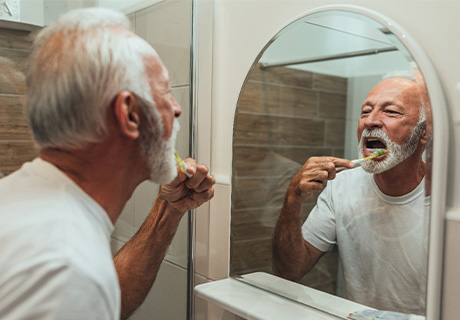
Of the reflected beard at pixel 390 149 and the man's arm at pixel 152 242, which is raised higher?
the reflected beard at pixel 390 149

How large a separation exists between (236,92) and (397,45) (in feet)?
1.55

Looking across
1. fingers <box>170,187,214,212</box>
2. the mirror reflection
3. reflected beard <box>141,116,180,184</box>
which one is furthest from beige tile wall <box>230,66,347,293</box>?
reflected beard <box>141,116,180,184</box>

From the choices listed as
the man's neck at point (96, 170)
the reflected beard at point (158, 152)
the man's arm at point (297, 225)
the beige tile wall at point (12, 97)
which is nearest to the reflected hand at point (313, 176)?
the man's arm at point (297, 225)

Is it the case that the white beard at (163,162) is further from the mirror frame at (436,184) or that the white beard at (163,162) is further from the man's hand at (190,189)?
the mirror frame at (436,184)

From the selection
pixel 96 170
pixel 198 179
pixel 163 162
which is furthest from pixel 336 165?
pixel 96 170

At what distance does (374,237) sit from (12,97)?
0.80 m

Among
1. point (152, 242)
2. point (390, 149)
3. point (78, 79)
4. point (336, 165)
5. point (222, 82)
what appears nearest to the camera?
point (78, 79)

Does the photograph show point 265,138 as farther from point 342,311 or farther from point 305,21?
point 342,311

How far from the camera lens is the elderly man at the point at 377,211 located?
0.88 metres

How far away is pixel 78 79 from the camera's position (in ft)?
2.21

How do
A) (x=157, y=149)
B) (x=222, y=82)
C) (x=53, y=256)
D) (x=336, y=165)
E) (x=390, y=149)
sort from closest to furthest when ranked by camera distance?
(x=53, y=256) → (x=157, y=149) → (x=390, y=149) → (x=336, y=165) → (x=222, y=82)

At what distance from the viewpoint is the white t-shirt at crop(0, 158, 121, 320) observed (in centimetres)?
56

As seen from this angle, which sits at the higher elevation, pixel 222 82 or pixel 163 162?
pixel 222 82

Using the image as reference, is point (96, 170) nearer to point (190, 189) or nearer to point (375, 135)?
point (190, 189)
